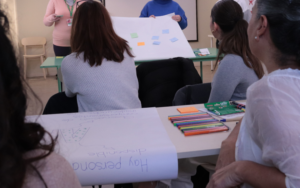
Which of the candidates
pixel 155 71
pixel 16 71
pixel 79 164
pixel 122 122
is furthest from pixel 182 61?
pixel 16 71

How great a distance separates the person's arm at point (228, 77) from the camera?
5.47ft

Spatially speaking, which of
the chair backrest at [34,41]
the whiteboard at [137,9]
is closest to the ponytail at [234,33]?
the whiteboard at [137,9]

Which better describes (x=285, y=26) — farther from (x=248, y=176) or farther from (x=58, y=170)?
(x=58, y=170)

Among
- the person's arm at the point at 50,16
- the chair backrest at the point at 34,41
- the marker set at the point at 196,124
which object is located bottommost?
the chair backrest at the point at 34,41

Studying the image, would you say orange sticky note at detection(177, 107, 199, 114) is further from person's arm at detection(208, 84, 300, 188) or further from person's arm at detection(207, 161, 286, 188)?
person's arm at detection(208, 84, 300, 188)

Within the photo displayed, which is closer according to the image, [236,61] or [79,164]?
[79,164]

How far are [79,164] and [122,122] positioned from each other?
14.8 inches

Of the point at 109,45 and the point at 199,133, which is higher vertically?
the point at 109,45

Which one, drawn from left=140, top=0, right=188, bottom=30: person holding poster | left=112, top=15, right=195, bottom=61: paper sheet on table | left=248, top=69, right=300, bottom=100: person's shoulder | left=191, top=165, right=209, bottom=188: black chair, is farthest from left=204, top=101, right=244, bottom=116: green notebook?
left=140, top=0, right=188, bottom=30: person holding poster

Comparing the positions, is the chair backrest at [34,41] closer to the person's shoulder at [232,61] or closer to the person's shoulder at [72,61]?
the person's shoulder at [72,61]

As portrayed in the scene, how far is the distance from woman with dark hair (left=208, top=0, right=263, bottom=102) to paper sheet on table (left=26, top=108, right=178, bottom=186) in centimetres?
54

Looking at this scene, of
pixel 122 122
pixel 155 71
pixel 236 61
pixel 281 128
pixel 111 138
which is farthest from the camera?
pixel 155 71

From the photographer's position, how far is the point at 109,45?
1.82 metres

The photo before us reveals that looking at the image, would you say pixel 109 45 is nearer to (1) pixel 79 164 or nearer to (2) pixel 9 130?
(1) pixel 79 164
